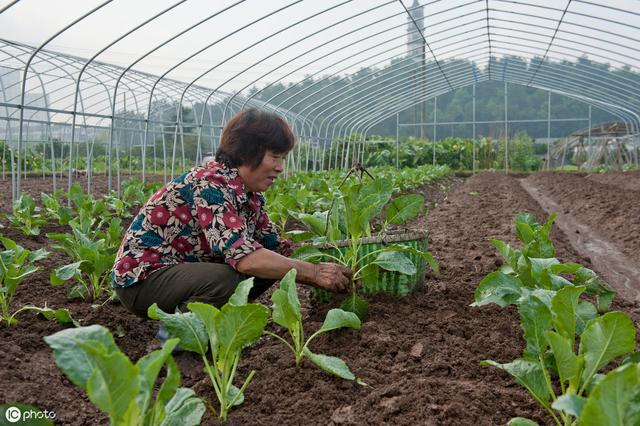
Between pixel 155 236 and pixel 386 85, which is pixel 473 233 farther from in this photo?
pixel 386 85

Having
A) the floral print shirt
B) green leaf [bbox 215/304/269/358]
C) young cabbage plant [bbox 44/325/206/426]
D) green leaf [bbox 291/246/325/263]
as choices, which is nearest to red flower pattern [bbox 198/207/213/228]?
the floral print shirt

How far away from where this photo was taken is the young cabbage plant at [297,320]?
93.4 inches

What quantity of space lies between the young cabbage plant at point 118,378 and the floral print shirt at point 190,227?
1081mm

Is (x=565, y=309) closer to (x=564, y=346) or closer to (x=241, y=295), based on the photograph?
(x=564, y=346)

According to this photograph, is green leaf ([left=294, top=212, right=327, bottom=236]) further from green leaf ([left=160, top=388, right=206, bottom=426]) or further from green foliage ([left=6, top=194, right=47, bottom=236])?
green foliage ([left=6, top=194, right=47, bottom=236])

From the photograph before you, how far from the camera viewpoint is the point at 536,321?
2.15 m

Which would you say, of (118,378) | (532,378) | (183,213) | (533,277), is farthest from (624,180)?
(118,378)

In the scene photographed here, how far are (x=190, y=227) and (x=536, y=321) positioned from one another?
176cm

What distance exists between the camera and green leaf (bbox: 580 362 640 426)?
1390 millimetres

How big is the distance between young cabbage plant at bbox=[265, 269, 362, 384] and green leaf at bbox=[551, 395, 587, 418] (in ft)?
3.04

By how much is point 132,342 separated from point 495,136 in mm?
22760

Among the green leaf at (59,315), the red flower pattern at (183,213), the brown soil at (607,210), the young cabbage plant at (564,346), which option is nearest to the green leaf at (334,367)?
the young cabbage plant at (564,346)

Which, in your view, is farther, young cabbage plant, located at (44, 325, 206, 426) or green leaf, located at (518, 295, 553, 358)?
green leaf, located at (518, 295, 553, 358)

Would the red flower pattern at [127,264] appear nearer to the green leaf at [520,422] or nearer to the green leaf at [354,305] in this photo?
the green leaf at [354,305]
